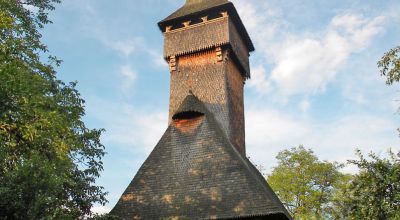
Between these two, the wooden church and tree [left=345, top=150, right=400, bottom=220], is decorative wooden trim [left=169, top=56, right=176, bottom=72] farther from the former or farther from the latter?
tree [left=345, top=150, right=400, bottom=220]

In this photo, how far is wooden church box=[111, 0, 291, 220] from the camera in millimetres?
12297

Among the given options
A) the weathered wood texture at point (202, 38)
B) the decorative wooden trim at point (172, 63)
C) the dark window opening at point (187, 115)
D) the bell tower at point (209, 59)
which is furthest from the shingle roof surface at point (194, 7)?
the dark window opening at point (187, 115)

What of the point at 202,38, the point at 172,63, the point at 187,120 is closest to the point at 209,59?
the point at 202,38

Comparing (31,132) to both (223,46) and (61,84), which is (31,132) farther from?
(223,46)

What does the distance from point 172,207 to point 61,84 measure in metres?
5.56

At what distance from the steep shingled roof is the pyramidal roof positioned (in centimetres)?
588

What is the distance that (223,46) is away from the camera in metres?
18.0

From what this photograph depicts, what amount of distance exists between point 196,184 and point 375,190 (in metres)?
5.79

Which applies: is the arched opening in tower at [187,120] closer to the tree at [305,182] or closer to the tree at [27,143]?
the tree at [27,143]

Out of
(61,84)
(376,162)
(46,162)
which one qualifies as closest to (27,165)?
(46,162)

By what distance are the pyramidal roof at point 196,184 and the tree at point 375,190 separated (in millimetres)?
2516

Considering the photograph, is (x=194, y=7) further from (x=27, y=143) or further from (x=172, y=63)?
(x=27, y=143)

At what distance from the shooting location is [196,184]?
13094 millimetres

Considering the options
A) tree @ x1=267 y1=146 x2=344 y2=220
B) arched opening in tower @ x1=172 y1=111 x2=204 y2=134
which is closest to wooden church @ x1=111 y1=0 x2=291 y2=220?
arched opening in tower @ x1=172 y1=111 x2=204 y2=134
